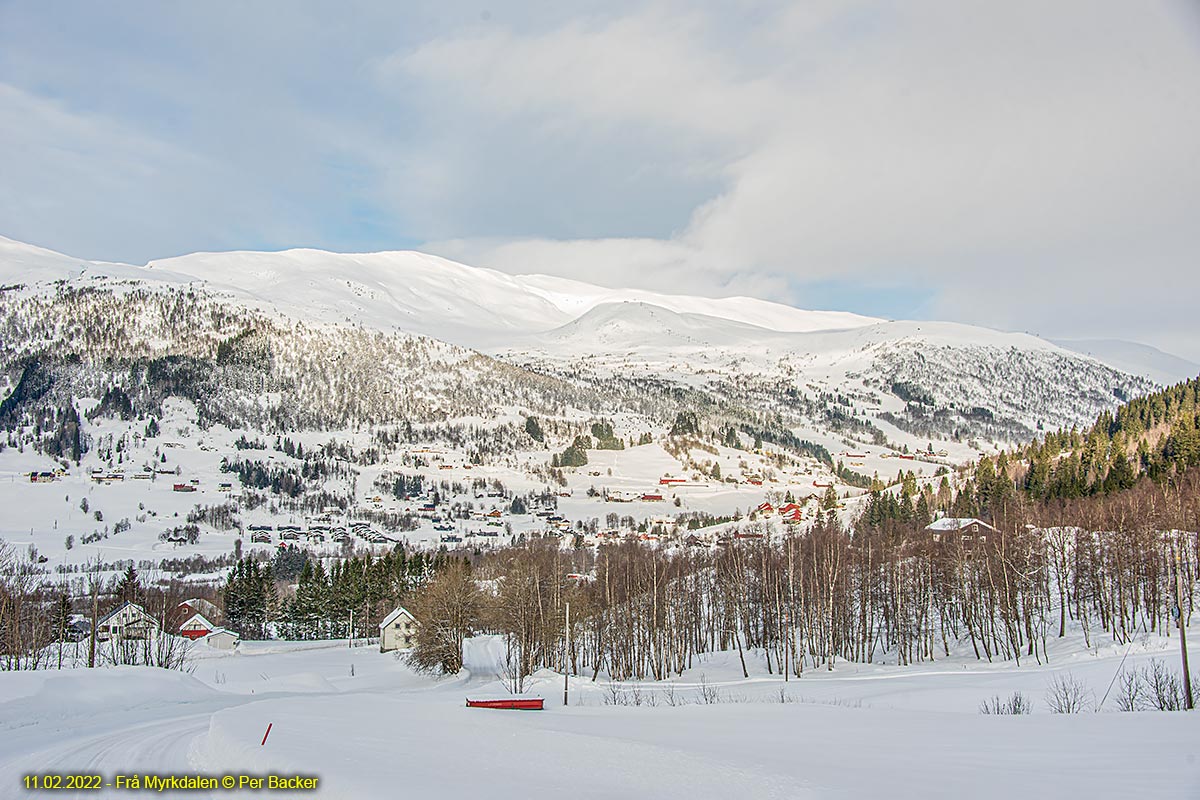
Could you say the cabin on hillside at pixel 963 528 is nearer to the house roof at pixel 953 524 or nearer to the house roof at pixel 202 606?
the house roof at pixel 953 524

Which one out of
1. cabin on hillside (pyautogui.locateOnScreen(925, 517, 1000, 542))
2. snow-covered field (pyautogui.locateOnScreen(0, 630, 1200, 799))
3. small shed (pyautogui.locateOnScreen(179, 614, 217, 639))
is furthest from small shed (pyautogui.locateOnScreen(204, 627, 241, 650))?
cabin on hillside (pyautogui.locateOnScreen(925, 517, 1000, 542))

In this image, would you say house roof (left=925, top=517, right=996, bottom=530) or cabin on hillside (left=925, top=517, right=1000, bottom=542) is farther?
house roof (left=925, top=517, right=996, bottom=530)

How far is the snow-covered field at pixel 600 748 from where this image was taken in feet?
39.7

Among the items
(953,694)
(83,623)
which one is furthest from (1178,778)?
(83,623)

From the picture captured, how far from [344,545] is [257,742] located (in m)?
191

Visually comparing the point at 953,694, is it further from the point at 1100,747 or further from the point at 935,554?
the point at 935,554

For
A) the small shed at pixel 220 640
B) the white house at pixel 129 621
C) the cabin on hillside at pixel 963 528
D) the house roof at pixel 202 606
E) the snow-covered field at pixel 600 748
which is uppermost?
the cabin on hillside at pixel 963 528

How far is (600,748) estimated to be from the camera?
14695 millimetres

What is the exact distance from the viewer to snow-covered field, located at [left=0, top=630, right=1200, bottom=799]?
12.1m

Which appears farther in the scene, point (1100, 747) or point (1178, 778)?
point (1100, 747)

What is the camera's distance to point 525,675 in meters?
52.3

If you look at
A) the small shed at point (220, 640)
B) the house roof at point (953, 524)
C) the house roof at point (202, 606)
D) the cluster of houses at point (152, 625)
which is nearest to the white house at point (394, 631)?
the small shed at point (220, 640)

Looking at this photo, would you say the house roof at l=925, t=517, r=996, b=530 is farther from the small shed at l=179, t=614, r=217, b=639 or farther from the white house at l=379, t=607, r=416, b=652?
the small shed at l=179, t=614, r=217, b=639

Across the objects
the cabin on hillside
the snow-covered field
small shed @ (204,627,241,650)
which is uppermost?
the cabin on hillside
